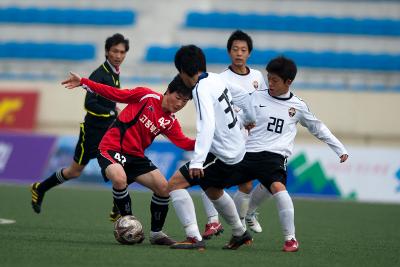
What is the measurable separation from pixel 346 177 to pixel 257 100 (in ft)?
33.5

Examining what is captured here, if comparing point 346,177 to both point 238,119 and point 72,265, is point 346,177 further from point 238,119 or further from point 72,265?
point 72,265

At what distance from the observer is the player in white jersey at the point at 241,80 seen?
9.74m

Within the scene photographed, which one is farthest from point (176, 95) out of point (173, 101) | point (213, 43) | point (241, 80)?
point (213, 43)

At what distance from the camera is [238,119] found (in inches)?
329

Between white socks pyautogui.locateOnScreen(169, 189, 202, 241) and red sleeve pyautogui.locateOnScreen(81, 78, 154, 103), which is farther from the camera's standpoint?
red sleeve pyautogui.locateOnScreen(81, 78, 154, 103)

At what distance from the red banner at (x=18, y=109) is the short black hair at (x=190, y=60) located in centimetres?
1634

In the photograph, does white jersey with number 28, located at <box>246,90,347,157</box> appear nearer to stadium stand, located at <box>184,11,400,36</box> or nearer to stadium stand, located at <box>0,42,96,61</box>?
stadium stand, located at <box>184,11,400,36</box>

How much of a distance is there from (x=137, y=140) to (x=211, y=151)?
943mm

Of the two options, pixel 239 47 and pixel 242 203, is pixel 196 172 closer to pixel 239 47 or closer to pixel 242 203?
pixel 242 203

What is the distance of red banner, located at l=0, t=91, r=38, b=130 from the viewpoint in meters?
23.6

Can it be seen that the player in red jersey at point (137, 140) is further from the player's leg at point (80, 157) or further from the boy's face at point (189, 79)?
the player's leg at point (80, 157)

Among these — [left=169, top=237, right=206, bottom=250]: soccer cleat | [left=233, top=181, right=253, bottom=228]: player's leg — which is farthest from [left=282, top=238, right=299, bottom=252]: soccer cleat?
[left=233, top=181, right=253, bottom=228]: player's leg

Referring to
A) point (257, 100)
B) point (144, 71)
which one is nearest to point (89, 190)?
point (144, 71)

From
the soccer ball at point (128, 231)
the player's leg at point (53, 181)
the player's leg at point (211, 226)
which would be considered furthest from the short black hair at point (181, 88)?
the player's leg at point (53, 181)
